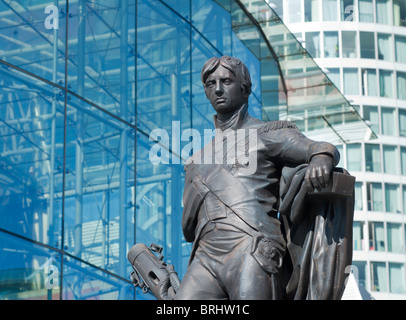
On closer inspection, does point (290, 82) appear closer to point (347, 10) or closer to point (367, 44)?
point (367, 44)

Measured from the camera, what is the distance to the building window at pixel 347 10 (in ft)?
234

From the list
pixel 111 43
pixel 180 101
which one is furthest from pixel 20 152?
pixel 180 101

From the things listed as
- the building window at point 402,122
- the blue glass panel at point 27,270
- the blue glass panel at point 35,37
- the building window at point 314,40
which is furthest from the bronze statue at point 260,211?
the building window at point 314,40

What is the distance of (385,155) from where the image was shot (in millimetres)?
68625

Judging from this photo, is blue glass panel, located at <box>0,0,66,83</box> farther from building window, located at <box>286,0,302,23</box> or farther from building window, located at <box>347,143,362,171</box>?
building window, located at <box>286,0,302,23</box>

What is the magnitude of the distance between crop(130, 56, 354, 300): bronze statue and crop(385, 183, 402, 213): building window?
57.9m

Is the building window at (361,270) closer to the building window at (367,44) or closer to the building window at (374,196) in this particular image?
the building window at (374,196)

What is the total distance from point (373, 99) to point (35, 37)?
53218mm

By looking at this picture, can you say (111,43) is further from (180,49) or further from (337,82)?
(337,82)

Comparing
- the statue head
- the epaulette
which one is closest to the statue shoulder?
the epaulette

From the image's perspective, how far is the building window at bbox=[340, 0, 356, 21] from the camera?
7147 cm

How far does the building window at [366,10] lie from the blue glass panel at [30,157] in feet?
178
